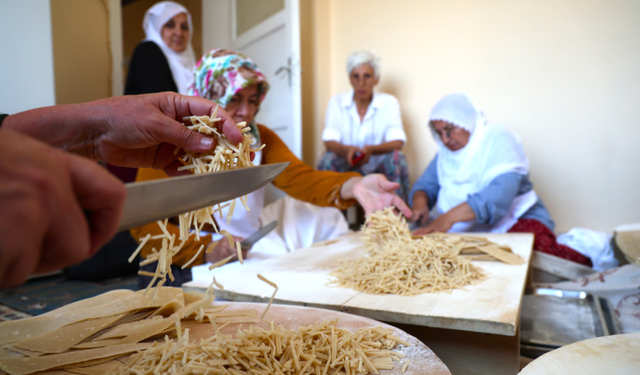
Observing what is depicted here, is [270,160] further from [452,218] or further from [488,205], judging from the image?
[488,205]

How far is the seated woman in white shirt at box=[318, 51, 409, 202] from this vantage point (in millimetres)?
3619

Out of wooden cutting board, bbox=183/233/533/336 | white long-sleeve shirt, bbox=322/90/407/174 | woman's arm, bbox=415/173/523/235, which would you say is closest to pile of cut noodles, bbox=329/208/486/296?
wooden cutting board, bbox=183/233/533/336

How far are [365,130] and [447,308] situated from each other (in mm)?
3343

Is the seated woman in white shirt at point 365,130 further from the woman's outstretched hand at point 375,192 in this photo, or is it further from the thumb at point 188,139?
the thumb at point 188,139

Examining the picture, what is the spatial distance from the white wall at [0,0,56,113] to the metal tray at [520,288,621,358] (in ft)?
8.49

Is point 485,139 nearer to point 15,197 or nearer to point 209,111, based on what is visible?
point 209,111

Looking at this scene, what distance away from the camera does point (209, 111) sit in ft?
2.66

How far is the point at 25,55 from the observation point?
2438 millimetres

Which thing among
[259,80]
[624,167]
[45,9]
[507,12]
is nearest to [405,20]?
[507,12]

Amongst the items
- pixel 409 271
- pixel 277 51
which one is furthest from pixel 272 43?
pixel 409 271

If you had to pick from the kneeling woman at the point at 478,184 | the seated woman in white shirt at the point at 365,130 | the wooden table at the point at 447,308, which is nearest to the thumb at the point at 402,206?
the kneeling woman at the point at 478,184

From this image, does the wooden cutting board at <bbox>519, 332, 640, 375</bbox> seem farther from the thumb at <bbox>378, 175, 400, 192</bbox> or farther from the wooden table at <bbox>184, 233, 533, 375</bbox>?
the thumb at <bbox>378, 175, 400, 192</bbox>

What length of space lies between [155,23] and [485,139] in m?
2.68

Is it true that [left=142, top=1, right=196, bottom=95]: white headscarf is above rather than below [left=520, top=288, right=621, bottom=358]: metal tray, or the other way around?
above
